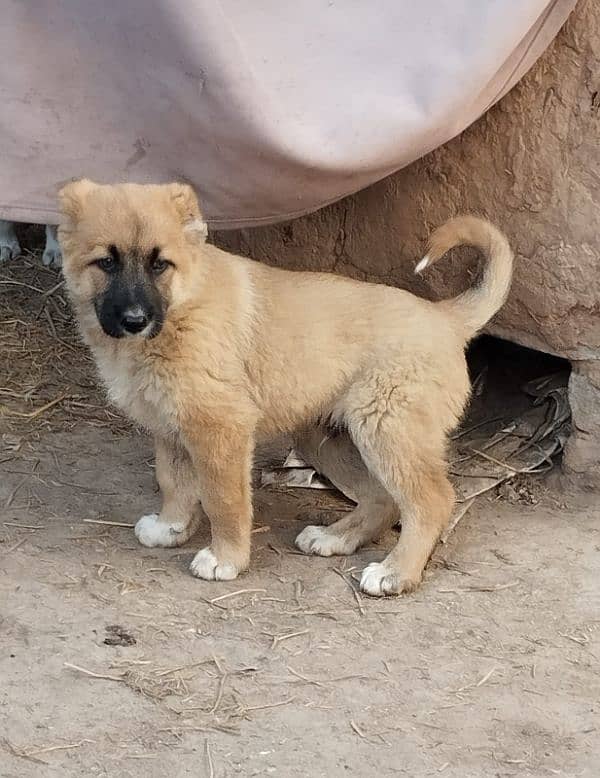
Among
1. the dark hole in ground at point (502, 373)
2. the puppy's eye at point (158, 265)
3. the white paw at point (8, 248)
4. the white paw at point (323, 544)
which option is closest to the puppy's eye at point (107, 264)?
the puppy's eye at point (158, 265)

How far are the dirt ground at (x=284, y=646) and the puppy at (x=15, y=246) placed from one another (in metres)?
2.72

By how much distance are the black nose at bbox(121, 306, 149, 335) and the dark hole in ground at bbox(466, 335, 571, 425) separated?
8.18 ft

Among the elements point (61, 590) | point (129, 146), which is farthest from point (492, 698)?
point (129, 146)

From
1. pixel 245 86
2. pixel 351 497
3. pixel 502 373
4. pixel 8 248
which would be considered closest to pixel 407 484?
pixel 351 497

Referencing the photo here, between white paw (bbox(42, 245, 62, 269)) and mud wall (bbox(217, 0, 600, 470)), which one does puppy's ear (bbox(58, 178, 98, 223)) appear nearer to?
mud wall (bbox(217, 0, 600, 470))

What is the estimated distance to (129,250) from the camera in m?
3.90

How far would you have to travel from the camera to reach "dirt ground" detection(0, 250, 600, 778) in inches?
128

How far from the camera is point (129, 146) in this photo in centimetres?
455

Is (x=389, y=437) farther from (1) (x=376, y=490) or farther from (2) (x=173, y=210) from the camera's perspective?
(2) (x=173, y=210)

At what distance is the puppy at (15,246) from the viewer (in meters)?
7.71

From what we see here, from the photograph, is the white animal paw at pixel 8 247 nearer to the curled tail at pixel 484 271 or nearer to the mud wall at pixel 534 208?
the mud wall at pixel 534 208

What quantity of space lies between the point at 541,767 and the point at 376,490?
1.62 m

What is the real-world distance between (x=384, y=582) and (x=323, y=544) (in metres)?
0.43

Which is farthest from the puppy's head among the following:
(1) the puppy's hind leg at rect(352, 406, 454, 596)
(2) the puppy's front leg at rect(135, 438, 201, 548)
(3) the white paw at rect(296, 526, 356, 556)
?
(3) the white paw at rect(296, 526, 356, 556)
